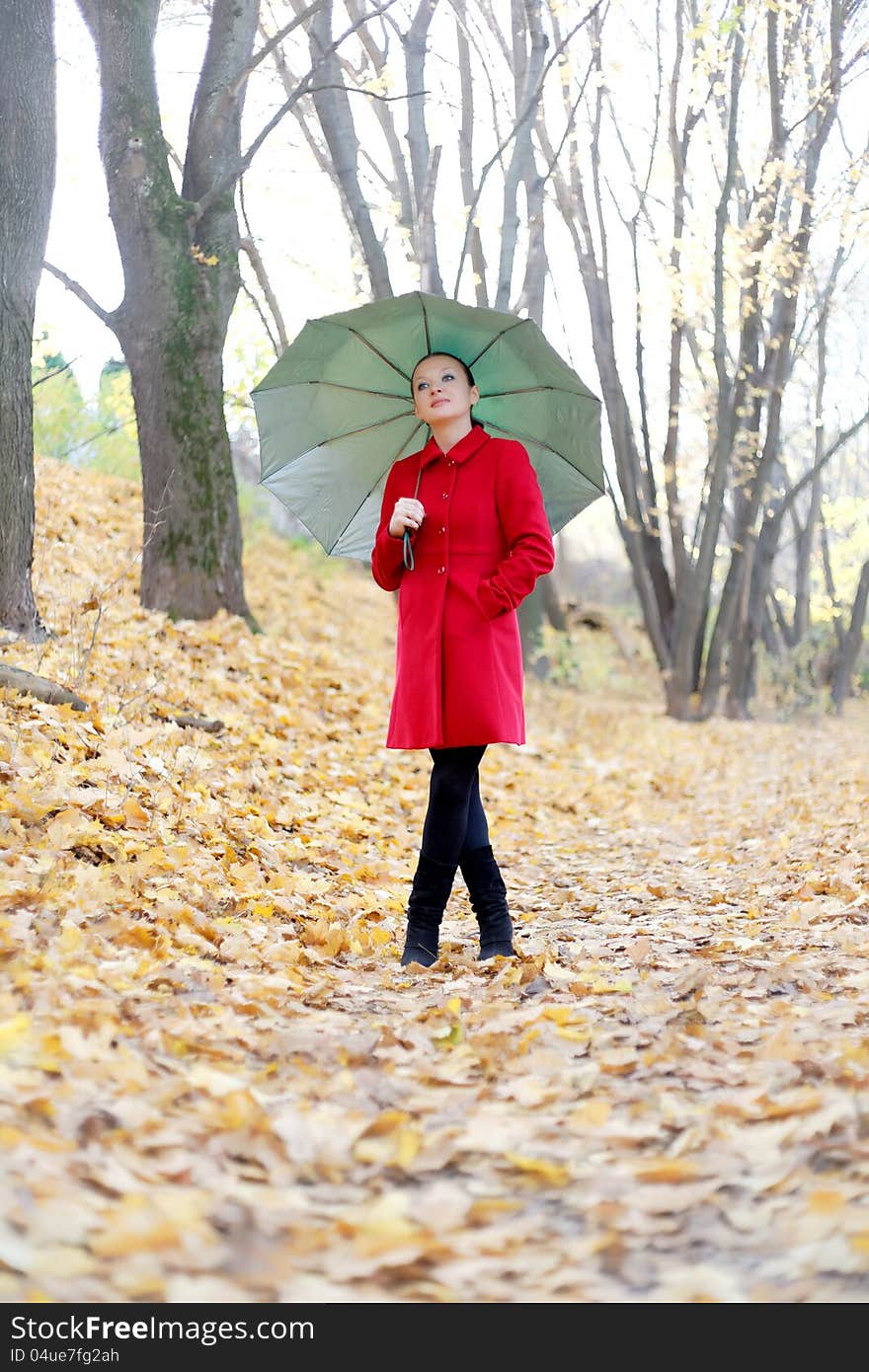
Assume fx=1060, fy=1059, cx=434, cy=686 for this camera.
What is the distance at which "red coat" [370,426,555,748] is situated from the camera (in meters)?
3.33

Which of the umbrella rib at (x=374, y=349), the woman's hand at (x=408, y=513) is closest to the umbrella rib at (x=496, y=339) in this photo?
the umbrella rib at (x=374, y=349)

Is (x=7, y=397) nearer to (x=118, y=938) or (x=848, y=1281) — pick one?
(x=118, y=938)

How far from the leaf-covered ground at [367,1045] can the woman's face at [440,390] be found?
5.82ft

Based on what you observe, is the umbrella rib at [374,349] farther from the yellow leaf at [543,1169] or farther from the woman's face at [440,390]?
the yellow leaf at [543,1169]

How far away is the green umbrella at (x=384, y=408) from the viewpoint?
3627 millimetres

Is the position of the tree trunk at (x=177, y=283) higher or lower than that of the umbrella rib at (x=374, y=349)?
higher

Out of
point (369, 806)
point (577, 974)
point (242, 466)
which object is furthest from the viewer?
point (242, 466)

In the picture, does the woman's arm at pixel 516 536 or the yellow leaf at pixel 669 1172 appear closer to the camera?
the yellow leaf at pixel 669 1172

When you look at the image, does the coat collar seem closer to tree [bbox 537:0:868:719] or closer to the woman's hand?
the woman's hand

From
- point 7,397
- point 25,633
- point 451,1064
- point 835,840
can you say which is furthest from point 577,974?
point 7,397

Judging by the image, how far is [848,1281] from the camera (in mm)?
1608

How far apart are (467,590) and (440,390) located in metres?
0.69
